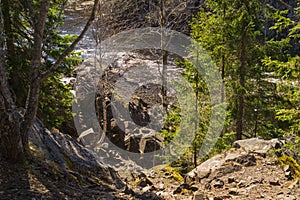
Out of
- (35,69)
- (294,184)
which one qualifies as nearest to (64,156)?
(35,69)

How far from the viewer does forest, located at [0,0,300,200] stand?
5.16 metres

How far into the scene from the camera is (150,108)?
17406mm

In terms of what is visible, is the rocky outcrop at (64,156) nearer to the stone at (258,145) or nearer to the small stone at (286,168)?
the stone at (258,145)

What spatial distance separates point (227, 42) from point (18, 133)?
8.92 m

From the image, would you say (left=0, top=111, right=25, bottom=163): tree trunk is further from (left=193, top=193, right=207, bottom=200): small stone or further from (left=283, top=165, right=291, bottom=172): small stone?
(left=283, top=165, right=291, bottom=172): small stone

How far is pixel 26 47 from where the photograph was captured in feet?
31.8

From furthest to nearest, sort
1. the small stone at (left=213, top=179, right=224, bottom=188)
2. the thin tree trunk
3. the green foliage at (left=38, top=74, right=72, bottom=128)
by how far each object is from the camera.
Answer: the green foliage at (left=38, top=74, right=72, bottom=128)
the small stone at (left=213, top=179, right=224, bottom=188)
the thin tree trunk

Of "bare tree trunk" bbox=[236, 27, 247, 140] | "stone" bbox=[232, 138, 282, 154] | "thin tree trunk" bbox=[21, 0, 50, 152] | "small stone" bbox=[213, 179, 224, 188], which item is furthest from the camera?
"bare tree trunk" bbox=[236, 27, 247, 140]

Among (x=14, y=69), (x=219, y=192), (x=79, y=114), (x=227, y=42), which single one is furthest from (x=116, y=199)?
(x=79, y=114)

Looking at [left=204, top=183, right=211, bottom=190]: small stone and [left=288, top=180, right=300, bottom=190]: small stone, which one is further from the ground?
[left=288, top=180, right=300, bottom=190]: small stone

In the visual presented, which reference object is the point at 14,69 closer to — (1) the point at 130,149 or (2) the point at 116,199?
(2) the point at 116,199

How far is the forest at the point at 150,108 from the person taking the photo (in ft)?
16.9

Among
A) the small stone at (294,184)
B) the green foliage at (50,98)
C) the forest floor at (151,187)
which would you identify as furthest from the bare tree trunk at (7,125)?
the small stone at (294,184)

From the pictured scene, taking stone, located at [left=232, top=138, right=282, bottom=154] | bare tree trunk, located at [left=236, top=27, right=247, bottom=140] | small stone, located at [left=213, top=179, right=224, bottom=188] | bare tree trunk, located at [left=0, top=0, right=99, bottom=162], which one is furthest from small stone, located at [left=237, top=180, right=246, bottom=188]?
bare tree trunk, located at [left=236, top=27, right=247, bottom=140]
